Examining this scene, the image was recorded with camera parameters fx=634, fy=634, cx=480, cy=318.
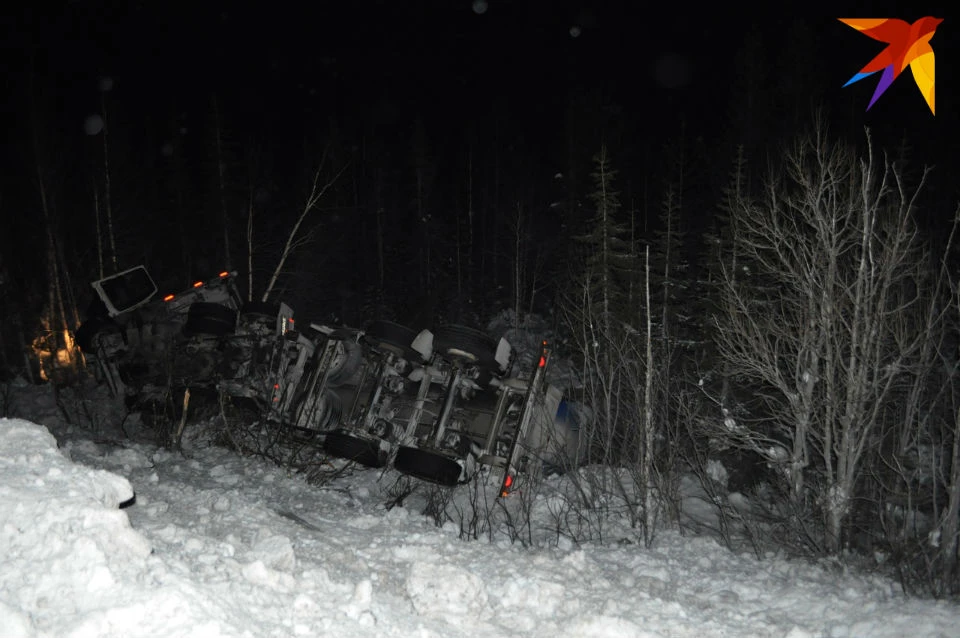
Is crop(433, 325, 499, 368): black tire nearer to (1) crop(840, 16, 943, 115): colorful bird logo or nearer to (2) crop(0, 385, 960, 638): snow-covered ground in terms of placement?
(2) crop(0, 385, 960, 638): snow-covered ground

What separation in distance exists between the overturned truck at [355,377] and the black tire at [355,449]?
0.02 m

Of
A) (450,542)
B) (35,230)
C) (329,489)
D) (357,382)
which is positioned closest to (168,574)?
(450,542)

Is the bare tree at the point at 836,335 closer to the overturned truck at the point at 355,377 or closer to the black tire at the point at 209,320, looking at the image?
the overturned truck at the point at 355,377

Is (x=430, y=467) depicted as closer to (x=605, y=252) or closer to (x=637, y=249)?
(x=605, y=252)

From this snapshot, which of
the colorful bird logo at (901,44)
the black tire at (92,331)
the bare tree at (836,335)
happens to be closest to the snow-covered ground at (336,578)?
the bare tree at (836,335)

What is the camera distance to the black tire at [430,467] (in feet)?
28.9

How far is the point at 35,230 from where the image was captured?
72.8ft

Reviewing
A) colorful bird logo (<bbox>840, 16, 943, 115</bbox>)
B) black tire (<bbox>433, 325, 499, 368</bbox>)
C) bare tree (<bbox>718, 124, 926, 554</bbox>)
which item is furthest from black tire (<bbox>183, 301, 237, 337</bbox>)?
colorful bird logo (<bbox>840, 16, 943, 115</bbox>)

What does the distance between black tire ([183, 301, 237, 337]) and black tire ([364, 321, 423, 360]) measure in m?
2.95

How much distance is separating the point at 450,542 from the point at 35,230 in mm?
22765

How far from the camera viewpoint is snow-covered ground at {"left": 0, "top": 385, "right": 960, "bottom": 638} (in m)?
3.74

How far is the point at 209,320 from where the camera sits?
11211 mm

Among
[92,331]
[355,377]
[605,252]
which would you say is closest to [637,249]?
[605,252]

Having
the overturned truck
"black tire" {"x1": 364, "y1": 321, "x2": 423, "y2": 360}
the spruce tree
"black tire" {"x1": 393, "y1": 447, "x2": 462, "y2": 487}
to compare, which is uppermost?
the spruce tree
